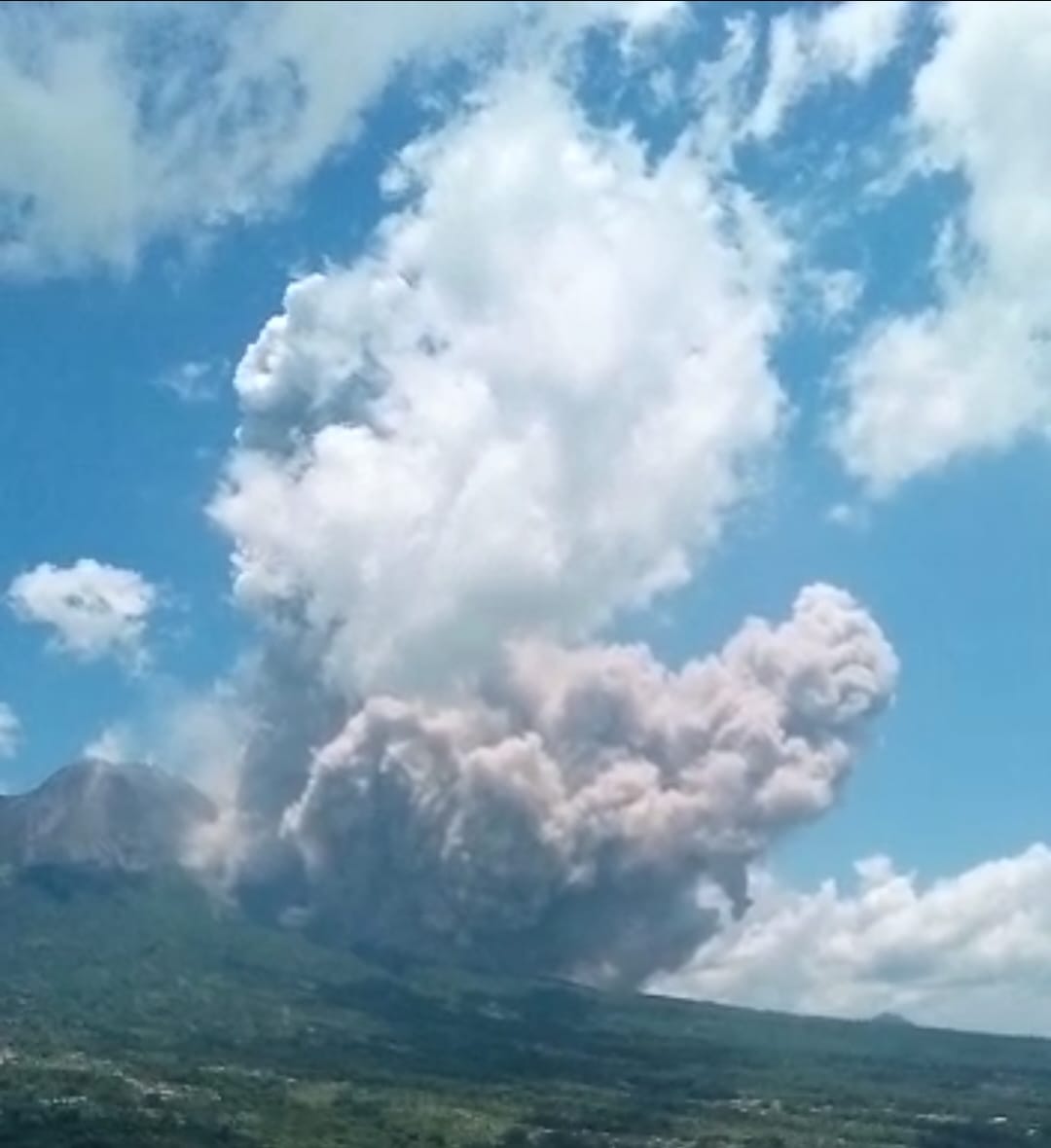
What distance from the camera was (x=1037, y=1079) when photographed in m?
197

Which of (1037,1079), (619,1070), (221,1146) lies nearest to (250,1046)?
(619,1070)

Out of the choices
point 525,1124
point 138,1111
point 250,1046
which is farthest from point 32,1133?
point 250,1046

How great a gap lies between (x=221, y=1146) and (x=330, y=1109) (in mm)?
21906

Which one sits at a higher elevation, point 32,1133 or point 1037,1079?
→ point 1037,1079

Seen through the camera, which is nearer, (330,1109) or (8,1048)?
→ (330,1109)

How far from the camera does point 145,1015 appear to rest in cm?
19138

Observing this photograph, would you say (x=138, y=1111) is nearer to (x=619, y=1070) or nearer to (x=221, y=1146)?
(x=221, y=1146)

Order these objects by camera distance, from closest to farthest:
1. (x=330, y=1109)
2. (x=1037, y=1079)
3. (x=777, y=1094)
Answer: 1. (x=330, y=1109)
2. (x=777, y=1094)
3. (x=1037, y=1079)

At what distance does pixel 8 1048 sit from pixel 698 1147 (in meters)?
57.6

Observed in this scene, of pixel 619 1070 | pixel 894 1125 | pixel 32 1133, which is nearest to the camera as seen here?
pixel 32 1133

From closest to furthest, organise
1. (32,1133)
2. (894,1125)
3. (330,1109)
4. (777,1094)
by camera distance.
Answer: (32,1133) → (330,1109) → (894,1125) → (777,1094)

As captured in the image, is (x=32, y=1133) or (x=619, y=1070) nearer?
(x=32, y=1133)

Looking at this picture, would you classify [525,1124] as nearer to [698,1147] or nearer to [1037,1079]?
[698,1147]

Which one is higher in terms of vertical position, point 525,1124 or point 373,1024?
point 373,1024
